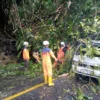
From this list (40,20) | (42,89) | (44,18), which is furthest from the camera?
(44,18)

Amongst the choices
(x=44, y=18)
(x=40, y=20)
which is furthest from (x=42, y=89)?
(x=44, y=18)

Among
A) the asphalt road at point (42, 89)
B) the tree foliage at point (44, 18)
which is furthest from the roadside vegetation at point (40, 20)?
the asphalt road at point (42, 89)

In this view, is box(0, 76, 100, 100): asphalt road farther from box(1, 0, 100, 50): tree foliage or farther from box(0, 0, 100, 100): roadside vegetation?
box(1, 0, 100, 50): tree foliage

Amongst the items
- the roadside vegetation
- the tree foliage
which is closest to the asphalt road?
the roadside vegetation

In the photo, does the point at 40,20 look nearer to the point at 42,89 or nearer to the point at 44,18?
the point at 44,18

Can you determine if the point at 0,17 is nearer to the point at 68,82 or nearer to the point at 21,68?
the point at 21,68

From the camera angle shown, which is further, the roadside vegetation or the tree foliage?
the tree foliage

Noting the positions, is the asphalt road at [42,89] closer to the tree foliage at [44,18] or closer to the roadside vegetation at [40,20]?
the roadside vegetation at [40,20]

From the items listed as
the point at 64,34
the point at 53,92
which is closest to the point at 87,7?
the point at 64,34

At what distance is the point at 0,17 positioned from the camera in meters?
16.3

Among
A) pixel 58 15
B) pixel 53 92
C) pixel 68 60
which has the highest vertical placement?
pixel 58 15

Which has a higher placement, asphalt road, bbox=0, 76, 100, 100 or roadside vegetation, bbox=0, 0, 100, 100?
roadside vegetation, bbox=0, 0, 100, 100

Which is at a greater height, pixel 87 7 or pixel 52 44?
pixel 87 7

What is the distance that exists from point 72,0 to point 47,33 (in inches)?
106
